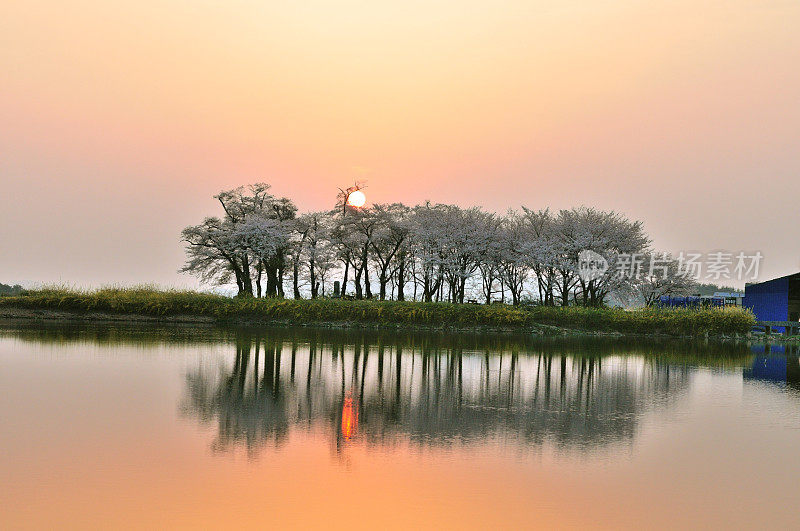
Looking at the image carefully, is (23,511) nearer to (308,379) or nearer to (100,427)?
(100,427)

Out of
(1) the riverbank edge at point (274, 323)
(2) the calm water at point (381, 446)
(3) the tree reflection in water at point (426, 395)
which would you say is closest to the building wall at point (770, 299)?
(1) the riverbank edge at point (274, 323)

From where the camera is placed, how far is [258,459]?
24.8ft

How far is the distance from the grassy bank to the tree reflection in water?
47.3 ft

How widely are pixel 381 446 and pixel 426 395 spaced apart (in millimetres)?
4362

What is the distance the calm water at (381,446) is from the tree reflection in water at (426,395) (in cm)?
7

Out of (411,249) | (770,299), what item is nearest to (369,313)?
(411,249)

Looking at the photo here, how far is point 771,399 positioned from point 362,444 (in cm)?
964

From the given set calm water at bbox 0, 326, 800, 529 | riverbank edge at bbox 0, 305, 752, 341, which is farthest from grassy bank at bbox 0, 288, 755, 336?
calm water at bbox 0, 326, 800, 529

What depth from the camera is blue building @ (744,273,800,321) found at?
42.3 m

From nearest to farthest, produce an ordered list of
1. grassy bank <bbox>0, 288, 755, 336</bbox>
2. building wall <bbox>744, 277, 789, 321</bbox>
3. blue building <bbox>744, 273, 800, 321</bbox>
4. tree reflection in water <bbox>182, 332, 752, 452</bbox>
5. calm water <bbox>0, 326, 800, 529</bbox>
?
1. calm water <bbox>0, 326, 800, 529</bbox>
2. tree reflection in water <bbox>182, 332, 752, 452</bbox>
3. grassy bank <bbox>0, 288, 755, 336</bbox>
4. blue building <bbox>744, 273, 800, 321</bbox>
5. building wall <bbox>744, 277, 789, 321</bbox>

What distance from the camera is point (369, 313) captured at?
37.6m

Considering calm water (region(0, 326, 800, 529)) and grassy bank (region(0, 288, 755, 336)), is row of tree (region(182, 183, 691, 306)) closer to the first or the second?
grassy bank (region(0, 288, 755, 336))

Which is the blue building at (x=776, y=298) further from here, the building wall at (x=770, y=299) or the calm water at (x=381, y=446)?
the calm water at (x=381, y=446)

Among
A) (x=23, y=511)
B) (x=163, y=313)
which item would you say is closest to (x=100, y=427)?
(x=23, y=511)
